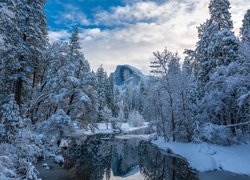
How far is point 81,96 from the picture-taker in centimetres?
2856

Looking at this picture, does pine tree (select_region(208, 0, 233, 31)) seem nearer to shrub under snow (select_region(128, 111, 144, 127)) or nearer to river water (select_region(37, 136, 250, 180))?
river water (select_region(37, 136, 250, 180))

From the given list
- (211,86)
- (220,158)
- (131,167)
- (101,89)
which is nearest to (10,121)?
(131,167)

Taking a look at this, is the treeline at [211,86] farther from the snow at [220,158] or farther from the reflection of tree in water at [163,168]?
the reflection of tree in water at [163,168]

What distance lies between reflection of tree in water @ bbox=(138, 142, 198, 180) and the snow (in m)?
1.22

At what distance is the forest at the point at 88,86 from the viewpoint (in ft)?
74.3

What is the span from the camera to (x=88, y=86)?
102ft

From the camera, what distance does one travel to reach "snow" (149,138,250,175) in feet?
69.9

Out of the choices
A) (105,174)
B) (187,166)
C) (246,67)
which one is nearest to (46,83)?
(105,174)

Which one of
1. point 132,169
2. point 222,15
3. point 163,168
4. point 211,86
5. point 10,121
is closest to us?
point 10,121

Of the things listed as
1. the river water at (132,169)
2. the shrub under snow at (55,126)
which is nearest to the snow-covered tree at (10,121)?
the river water at (132,169)

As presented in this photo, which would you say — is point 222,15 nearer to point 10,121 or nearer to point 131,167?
point 131,167

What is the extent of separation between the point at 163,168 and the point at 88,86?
13273 millimetres

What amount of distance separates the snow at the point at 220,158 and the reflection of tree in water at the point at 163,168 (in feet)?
4.01

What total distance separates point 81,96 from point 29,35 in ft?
28.1
